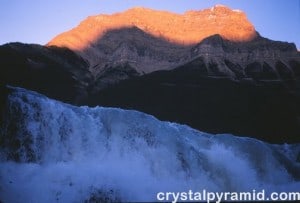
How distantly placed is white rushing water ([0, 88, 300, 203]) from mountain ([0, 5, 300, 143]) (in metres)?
33.2

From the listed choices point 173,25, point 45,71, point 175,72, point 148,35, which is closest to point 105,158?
point 45,71

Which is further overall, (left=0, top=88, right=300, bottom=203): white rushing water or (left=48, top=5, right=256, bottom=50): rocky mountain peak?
(left=48, top=5, right=256, bottom=50): rocky mountain peak

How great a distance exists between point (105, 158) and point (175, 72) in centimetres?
5856

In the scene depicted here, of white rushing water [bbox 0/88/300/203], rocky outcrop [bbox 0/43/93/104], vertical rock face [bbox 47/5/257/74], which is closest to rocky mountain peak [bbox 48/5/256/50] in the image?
vertical rock face [bbox 47/5/257/74]

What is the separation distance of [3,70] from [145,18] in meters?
62.6

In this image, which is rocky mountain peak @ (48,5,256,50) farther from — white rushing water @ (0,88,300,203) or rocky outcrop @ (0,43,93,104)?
white rushing water @ (0,88,300,203)

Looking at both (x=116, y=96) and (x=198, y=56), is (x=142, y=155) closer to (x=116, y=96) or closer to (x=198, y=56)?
(x=116, y=96)

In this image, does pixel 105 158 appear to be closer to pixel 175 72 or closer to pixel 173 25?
pixel 175 72

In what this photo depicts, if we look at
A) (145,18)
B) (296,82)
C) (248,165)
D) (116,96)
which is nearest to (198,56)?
(296,82)

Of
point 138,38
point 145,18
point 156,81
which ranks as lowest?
point 156,81

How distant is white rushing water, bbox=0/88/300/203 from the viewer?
24.3 m

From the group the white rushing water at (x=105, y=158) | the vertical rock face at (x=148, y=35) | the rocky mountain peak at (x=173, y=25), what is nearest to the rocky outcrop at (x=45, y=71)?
the vertical rock face at (x=148, y=35)

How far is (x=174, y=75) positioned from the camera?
82812 mm

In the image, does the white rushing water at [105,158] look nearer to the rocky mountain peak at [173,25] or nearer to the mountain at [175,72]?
the mountain at [175,72]
